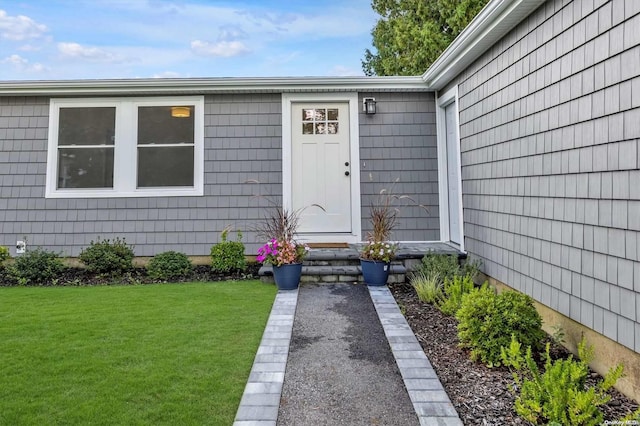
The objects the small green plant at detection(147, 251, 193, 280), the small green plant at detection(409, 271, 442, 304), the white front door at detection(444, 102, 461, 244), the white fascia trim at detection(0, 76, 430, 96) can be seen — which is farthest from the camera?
the white fascia trim at detection(0, 76, 430, 96)

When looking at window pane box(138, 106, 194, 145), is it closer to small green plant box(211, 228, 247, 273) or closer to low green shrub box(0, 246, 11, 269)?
small green plant box(211, 228, 247, 273)

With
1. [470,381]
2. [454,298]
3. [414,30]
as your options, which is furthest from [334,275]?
[414,30]

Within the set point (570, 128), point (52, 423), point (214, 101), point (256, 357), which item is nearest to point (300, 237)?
Result: point (214, 101)

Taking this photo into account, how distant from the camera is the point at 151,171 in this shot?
586 centimetres

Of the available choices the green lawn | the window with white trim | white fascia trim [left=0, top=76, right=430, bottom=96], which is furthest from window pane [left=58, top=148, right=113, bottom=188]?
the green lawn

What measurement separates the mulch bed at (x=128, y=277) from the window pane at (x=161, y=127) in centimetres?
189

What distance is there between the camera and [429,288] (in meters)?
3.99

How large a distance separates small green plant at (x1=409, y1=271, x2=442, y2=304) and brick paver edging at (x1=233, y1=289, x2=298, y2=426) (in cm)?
132

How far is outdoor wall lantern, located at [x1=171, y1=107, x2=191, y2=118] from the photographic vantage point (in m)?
5.86

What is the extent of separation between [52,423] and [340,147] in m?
4.77

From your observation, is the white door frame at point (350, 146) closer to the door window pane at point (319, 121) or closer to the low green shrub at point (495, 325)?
the door window pane at point (319, 121)

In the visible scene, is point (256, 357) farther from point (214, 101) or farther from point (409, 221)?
point (214, 101)

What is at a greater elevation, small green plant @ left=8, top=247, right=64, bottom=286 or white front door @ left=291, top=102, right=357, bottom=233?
white front door @ left=291, top=102, right=357, bottom=233

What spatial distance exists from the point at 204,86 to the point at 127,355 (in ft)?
13.1
